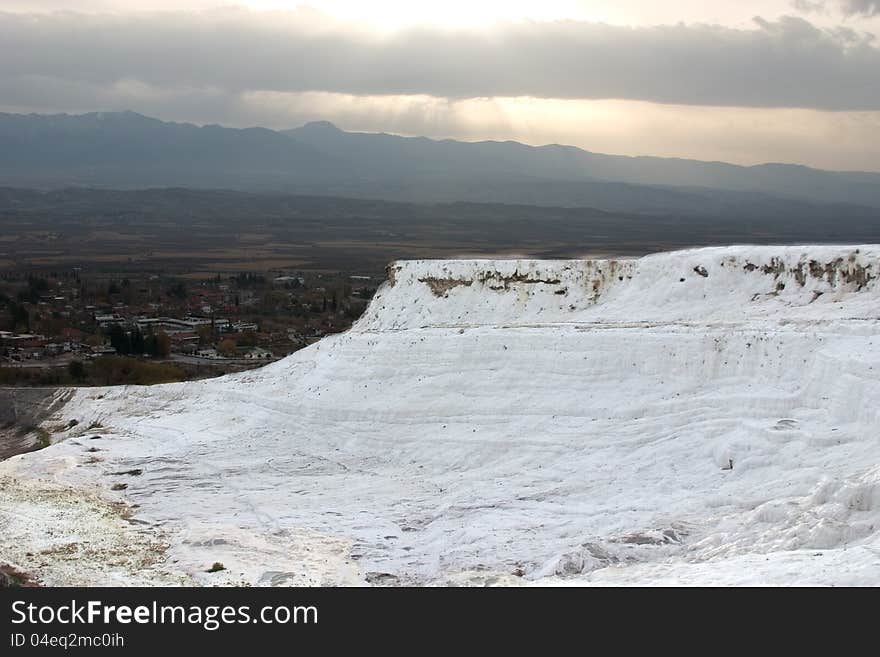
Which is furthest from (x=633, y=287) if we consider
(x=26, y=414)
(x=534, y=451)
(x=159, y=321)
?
(x=159, y=321)

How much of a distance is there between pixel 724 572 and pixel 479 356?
50.2 feet

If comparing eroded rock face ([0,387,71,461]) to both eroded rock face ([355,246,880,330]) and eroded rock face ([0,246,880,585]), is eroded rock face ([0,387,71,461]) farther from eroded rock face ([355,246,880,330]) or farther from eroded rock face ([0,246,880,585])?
eroded rock face ([355,246,880,330])

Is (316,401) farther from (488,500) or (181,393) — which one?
(488,500)

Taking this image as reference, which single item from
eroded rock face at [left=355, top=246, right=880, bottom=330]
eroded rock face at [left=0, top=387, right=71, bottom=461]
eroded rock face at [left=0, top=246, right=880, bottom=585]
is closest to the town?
eroded rock face at [left=0, top=387, right=71, bottom=461]

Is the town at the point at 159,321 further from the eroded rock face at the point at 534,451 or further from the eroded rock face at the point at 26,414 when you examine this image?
the eroded rock face at the point at 534,451

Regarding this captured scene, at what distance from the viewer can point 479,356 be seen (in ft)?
97.6

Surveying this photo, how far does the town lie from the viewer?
4962 cm

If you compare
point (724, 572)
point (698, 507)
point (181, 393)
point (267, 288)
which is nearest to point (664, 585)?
point (724, 572)

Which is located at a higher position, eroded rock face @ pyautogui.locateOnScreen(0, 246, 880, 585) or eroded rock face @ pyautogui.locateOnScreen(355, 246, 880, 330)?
eroded rock face @ pyautogui.locateOnScreen(355, 246, 880, 330)

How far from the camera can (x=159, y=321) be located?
78125mm

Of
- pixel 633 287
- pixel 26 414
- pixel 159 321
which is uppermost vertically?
pixel 633 287

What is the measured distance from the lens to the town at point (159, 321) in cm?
4962

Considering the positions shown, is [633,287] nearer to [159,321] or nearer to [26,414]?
[26,414]

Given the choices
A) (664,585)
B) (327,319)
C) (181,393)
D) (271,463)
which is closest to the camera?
(664,585)
